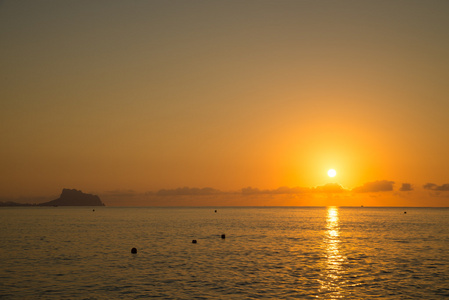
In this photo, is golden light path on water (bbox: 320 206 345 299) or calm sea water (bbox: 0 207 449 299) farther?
golden light path on water (bbox: 320 206 345 299)

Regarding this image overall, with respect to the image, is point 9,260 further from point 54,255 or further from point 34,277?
point 34,277

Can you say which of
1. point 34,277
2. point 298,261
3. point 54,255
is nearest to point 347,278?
point 298,261

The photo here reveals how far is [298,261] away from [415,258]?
1762cm

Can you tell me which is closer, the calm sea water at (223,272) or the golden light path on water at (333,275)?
the calm sea water at (223,272)

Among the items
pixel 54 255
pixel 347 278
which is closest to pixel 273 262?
pixel 347 278

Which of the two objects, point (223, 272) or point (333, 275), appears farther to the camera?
point (223, 272)

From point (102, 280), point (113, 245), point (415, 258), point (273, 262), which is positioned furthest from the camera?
point (113, 245)

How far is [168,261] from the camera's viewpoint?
5191 centimetres

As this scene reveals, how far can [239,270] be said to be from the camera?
4512cm

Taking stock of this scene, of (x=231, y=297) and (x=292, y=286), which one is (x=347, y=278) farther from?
(x=231, y=297)

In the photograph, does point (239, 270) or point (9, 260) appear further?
point (9, 260)

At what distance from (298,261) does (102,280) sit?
24794 millimetres

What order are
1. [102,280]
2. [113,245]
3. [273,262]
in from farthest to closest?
[113,245] → [273,262] → [102,280]

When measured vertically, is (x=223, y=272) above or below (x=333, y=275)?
above
